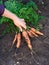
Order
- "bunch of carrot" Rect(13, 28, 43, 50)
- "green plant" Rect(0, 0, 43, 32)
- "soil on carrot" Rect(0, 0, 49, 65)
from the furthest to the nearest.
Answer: "green plant" Rect(0, 0, 43, 32) → "bunch of carrot" Rect(13, 28, 43, 50) → "soil on carrot" Rect(0, 0, 49, 65)

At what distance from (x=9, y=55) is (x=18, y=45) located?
0.16m

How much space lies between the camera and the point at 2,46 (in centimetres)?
263

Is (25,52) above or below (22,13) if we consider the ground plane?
below

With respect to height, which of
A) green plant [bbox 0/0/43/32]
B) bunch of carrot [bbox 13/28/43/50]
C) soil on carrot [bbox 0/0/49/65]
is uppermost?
green plant [bbox 0/0/43/32]

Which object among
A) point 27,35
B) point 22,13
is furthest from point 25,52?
point 22,13

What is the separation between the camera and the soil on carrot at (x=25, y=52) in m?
2.45

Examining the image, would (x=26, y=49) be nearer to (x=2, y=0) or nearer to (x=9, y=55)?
(x=9, y=55)

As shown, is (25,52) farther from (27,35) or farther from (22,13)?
(22,13)

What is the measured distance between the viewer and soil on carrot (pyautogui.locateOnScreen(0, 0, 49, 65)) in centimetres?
245

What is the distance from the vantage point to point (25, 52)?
2537 millimetres

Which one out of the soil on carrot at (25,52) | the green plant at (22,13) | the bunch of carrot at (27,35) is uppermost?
the green plant at (22,13)

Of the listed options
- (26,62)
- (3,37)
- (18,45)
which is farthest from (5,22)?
(26,62)

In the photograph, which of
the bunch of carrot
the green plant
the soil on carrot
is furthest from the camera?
the green plant

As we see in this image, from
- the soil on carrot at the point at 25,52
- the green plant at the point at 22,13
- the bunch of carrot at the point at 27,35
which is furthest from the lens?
the green plant at the point at 22,13
